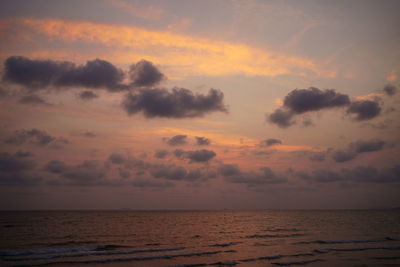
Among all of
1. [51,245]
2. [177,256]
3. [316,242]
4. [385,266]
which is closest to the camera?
[385,266]

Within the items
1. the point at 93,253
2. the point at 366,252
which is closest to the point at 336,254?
the point at 366,252

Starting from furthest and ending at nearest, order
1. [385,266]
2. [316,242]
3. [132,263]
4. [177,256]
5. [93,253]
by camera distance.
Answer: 1. [316,242]
2. [93,253]
3. [177,256]
4. [132,263]
5. [385,266]

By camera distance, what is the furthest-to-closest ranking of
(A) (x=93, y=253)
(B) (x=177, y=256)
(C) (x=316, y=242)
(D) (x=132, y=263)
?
(C) (x=316, y=242)
(A) (x=93, y=253)
(B) (x=177, y=256)
(D) (x=132, y=263)

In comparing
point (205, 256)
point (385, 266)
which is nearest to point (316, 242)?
point (385, 266)

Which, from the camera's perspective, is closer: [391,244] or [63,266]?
[63,266]

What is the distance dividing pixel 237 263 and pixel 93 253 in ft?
65.2

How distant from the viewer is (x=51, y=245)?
46719mm

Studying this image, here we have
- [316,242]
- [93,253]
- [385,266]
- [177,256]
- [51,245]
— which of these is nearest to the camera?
[385,266]

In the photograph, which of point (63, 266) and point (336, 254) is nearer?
point (63, 266)

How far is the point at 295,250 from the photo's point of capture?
139 ft

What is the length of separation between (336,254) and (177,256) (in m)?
21.0

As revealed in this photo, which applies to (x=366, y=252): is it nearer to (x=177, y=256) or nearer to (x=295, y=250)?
(x=295, y=250)

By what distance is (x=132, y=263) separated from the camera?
3397 cm

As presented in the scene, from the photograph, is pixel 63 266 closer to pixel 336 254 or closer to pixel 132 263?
pixel 132 263
